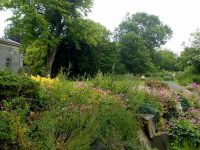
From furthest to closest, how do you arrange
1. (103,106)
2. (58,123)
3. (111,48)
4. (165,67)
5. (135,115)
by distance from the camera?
(165,67), (111,48), (135,115), (103,106), (58,123)

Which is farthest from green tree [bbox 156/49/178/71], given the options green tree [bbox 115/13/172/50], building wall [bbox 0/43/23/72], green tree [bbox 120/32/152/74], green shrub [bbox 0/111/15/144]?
green shrub [bbox 0/111/15/144]

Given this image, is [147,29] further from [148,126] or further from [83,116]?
[83,116]

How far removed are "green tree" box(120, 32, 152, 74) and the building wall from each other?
14.3 metres

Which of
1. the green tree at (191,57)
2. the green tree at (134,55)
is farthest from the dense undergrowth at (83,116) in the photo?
the green tree at (134,55)

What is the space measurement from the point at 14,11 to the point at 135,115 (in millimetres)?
31351

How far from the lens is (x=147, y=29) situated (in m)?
70.4

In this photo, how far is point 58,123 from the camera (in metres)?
5.62

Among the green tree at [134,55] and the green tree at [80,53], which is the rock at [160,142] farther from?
the green tree at [134,55]

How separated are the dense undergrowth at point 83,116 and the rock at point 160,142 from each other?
8.3 inches

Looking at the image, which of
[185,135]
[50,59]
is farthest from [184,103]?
[50,59]

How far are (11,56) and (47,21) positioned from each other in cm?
1080

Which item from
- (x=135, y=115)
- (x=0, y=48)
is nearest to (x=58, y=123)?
(x=135, y=115)

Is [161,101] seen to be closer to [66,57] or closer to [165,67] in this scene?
[66,57]

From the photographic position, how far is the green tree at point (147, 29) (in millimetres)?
69375
